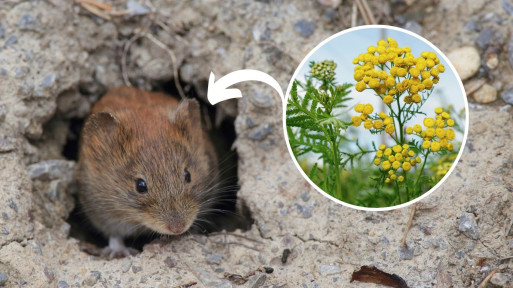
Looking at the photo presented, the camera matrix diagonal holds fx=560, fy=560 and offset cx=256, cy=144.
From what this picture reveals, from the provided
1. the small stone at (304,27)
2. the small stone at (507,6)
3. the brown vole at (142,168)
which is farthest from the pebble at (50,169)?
the small stone at (507,6)

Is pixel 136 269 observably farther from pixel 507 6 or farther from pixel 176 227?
pixel 507 6

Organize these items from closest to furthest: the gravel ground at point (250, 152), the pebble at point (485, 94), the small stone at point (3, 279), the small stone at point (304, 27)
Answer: the small stone at point (3, 279), the gravel ground at point (250, 152), the pebble at point (485, 94), the small stone at point (304, 27)

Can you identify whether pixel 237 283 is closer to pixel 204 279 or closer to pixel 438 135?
pixel 204 279

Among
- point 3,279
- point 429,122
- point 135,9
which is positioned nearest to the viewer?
point 429,122

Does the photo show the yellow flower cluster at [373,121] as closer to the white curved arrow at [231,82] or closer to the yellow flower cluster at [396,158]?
the yellow flower cluster at [396,158]

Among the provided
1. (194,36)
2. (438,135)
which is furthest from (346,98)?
(194,36)

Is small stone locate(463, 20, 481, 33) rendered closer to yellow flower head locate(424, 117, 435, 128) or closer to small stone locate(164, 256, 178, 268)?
yellow flower head locate(424, 117, 435, 128)

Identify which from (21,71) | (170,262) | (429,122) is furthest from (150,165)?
(429,122)
